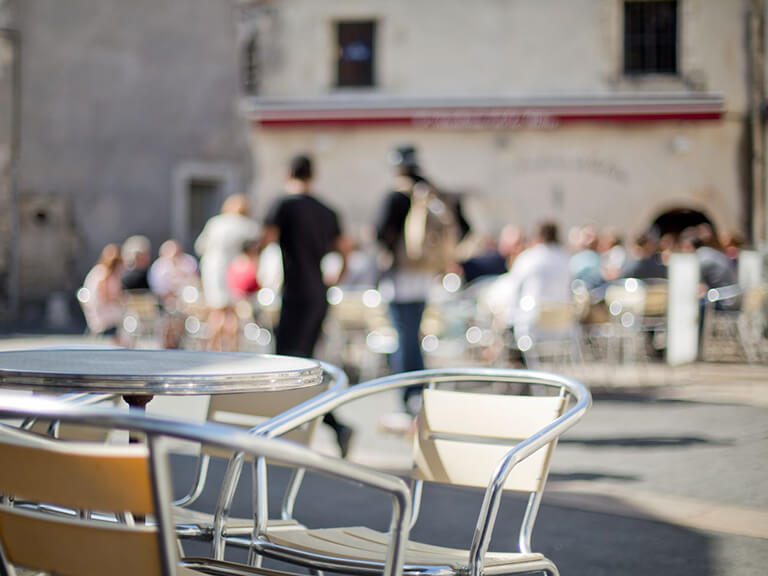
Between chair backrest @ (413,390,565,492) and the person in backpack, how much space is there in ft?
12.7

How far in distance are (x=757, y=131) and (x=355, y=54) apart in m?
7.24

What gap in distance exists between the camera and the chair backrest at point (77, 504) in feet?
5.94

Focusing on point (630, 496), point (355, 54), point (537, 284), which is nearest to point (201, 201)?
point (355, 54)

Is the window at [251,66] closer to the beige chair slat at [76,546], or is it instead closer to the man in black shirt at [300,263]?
the man in black shirt at [300,263]

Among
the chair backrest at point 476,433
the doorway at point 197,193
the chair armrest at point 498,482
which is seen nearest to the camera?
the chair armrest at point 498,482

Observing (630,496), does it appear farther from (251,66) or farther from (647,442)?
(251,66)

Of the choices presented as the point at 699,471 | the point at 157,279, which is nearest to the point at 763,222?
the point at 157,279

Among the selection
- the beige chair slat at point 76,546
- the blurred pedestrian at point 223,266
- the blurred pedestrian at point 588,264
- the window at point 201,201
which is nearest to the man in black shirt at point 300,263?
the blurred pedestrian at point 223,266

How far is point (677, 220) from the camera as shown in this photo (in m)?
20.7

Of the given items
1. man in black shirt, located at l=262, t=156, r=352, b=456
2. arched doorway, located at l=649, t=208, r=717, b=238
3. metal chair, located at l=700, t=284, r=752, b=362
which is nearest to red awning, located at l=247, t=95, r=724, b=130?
arched doorway, located at l=649, t=208, r=717, b=238

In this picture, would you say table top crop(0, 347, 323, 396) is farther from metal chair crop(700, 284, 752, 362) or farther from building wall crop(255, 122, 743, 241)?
building wall crop(255, 122, 743, 241)

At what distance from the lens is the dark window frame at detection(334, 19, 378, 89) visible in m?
20.6

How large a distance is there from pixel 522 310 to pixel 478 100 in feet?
35.0

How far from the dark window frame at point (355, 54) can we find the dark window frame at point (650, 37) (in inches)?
179
